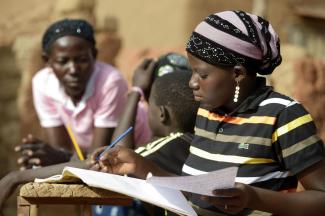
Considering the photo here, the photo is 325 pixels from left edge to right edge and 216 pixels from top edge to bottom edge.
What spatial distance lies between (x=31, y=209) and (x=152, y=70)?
1940mm

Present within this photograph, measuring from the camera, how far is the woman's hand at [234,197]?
2881 millimetres

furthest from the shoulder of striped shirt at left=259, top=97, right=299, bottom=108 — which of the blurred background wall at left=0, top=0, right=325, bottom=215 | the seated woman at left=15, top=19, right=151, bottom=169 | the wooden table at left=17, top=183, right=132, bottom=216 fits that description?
the blurred background wall at left=0, top=0, right=325, bottom=215

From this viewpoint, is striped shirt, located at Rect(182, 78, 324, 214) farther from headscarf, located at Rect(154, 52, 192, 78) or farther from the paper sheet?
headscarf, located at Rect(154, 52, 192, 78)

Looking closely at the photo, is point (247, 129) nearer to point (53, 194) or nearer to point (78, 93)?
point (53, 194)

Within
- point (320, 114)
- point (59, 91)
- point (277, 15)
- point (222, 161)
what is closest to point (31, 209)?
point (222, 161)

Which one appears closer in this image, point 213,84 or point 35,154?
point 213,84

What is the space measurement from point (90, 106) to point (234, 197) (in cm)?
261

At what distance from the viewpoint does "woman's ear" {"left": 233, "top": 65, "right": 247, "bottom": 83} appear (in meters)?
3.29

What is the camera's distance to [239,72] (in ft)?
10.8

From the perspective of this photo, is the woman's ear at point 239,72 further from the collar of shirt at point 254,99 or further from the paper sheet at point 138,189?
the paper sheet at point 138,189

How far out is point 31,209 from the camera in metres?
→ 3.18

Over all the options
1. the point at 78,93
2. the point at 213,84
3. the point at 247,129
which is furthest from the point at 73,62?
the point at 247,129

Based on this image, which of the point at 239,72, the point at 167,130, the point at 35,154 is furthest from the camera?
the point at 35,154

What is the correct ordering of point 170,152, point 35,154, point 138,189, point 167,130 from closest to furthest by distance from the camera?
point 138,189, point 170,152, point 167,130, point 35,154
